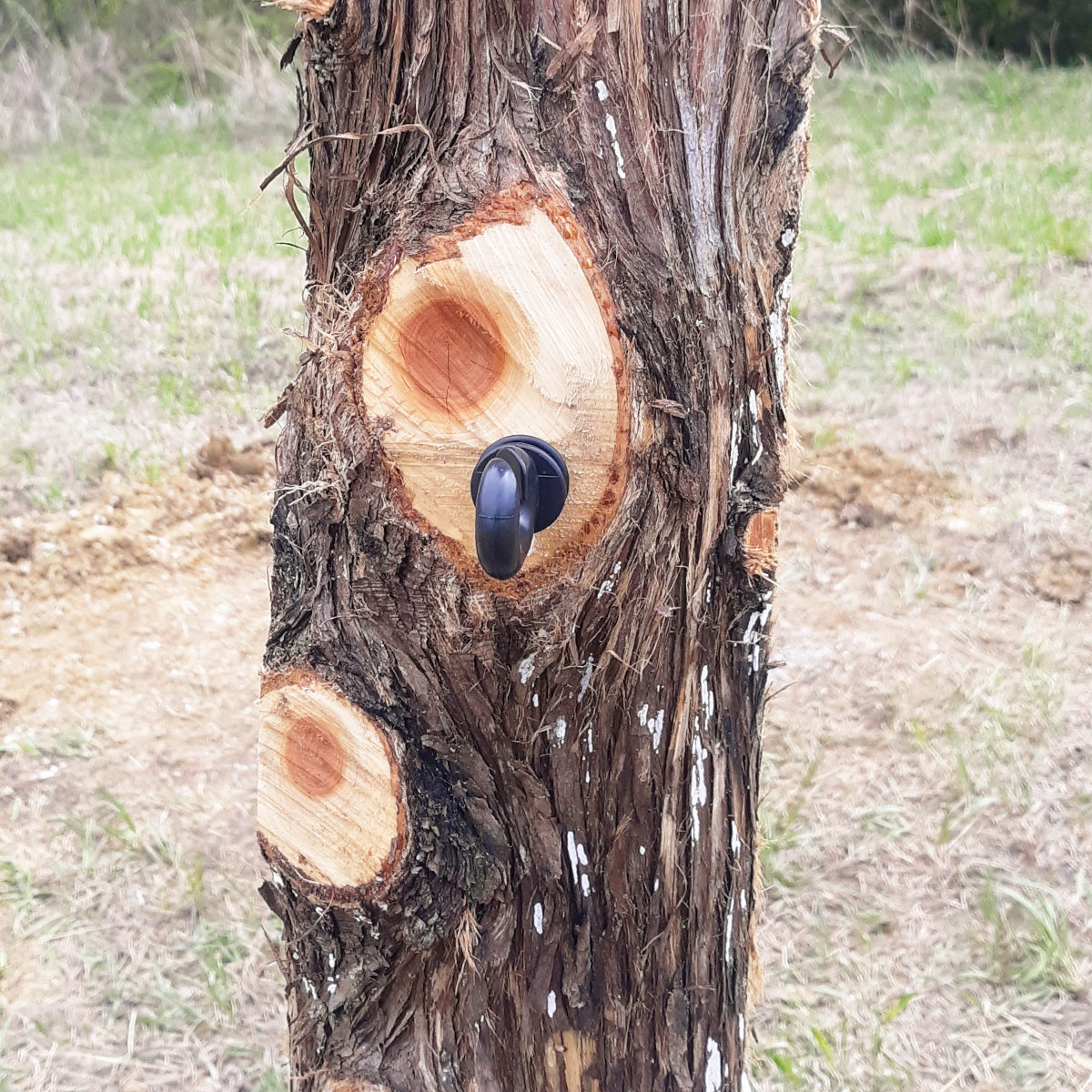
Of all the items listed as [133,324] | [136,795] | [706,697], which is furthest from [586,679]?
[133,324]

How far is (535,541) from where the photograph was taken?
1.17m

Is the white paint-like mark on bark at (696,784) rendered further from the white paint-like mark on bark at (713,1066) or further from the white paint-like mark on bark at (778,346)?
the white paint-like mark on bark at (778,346)

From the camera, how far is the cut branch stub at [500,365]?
1.11 metres

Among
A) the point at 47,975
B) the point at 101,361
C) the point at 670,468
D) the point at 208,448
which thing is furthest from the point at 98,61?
the point at 670,468

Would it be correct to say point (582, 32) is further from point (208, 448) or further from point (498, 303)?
point (208, 448)

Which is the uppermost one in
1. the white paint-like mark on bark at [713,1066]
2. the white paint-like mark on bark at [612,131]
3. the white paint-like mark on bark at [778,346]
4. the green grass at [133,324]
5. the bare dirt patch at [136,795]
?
the white paint-like mark on bark at [612,131]

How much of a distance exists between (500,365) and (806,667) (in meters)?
1.80

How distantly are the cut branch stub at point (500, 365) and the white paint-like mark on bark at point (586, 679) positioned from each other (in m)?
0.14

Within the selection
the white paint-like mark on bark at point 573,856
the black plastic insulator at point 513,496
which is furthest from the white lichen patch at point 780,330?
the white paint-like mark on bark at point 573,856

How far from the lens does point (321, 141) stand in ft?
4.05

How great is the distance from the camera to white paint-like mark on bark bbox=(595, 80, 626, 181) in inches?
44.6

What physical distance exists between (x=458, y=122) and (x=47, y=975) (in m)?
1.74

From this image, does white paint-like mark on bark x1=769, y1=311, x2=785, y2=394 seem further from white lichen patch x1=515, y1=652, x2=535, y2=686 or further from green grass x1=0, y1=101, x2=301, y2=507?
green grass x1=0, y1=101, x2=301, y2=507

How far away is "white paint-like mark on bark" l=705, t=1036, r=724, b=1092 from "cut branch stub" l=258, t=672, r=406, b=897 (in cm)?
57
